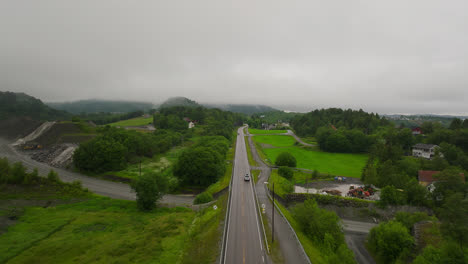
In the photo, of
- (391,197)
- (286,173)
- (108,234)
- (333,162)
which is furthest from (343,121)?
(108,234)

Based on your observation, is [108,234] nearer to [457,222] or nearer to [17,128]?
[457,222]

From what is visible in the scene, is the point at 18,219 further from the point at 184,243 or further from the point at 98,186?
the point at 184,243

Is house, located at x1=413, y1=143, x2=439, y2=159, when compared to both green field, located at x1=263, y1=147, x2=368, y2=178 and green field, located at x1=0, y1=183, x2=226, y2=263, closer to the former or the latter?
green field, located at x1=263, y1=147, x2=368, y2=178

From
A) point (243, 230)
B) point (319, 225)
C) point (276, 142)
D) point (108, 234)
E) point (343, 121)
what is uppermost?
point (343, 121)

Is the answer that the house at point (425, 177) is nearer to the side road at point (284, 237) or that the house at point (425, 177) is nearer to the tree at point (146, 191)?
the side road at point (284, 237)

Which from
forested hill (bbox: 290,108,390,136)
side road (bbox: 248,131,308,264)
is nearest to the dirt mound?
side road (bbox: 248,131,308,264)

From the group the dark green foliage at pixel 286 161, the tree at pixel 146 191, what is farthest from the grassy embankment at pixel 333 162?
the tree at pixel 146 191

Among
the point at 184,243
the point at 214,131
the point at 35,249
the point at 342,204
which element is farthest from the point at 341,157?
the point at 35,249
